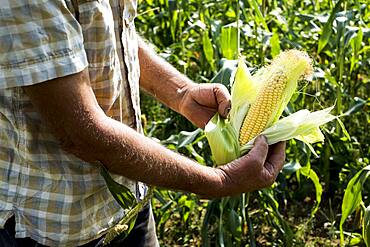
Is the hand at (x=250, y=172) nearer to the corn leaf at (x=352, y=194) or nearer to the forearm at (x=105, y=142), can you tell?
the forearm at (x=105, y=142)

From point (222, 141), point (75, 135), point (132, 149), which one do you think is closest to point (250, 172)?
point (222, 141)

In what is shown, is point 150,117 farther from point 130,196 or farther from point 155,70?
point 130,196

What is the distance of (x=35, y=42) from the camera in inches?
62.6

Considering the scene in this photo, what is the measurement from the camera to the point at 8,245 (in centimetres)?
190

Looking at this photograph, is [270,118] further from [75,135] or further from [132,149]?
[75,135]

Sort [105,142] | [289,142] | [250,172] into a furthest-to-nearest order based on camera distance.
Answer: [289,142], [250,172], [105,142]

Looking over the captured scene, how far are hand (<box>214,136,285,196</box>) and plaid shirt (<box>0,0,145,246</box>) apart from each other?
28 centimetres

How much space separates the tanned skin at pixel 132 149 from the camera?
1629 mm

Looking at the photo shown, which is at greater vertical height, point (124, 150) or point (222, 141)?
point (124, 150)

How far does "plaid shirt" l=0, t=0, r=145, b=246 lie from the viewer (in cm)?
159

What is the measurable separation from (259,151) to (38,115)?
1.84 feet

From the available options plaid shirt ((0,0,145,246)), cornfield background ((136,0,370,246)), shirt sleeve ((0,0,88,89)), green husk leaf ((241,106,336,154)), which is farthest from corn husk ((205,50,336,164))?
cornfield background ((136,0,370,246))

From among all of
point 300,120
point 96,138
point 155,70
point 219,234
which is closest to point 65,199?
point 96,138

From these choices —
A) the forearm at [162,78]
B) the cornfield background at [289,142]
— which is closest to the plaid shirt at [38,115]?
the forearm at [162,78]
